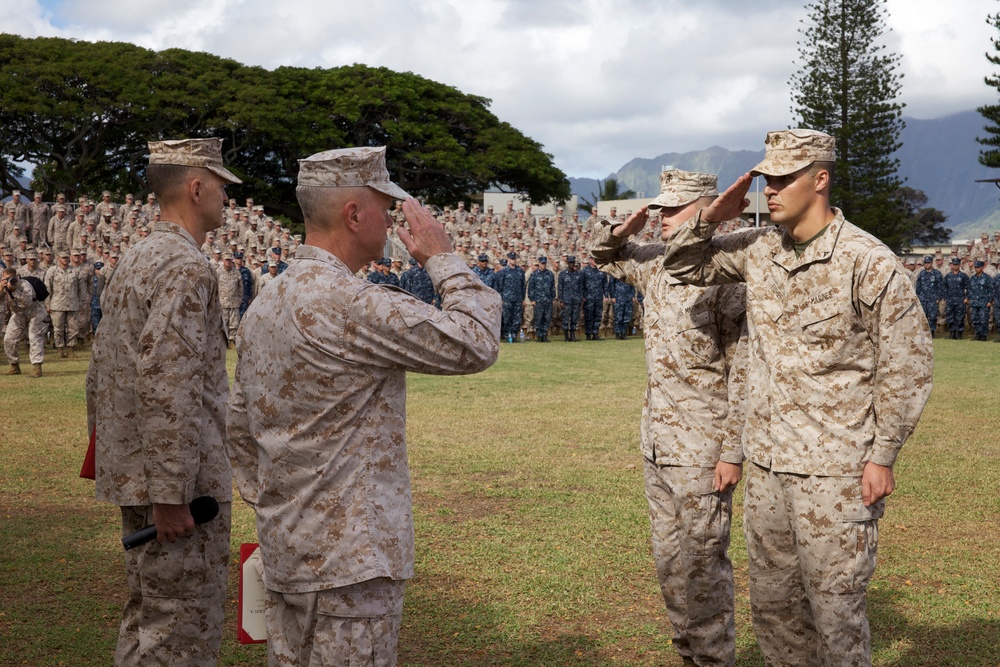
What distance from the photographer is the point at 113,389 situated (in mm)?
3178

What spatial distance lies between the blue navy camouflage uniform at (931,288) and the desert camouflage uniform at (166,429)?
2433cm

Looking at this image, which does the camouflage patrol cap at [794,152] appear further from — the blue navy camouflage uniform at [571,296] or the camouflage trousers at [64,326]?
the blue navy camouflage uniform at [571,296]

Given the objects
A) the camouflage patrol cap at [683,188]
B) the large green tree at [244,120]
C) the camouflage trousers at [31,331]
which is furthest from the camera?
the large green tree at [244,120]

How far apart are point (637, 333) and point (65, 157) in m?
24.9

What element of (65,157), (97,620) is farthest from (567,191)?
(97,620)

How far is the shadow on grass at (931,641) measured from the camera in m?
4.14

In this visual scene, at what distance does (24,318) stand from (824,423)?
14433 mm

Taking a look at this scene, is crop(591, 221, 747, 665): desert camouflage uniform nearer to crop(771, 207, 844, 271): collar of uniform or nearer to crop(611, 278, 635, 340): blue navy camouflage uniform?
crop(771, 207, 844, 271): collar of uniform

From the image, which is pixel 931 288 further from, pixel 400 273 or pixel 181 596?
pixel 181 596

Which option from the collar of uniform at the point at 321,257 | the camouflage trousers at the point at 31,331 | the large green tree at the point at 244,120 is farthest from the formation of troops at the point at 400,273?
the collar of uniform at the point at 321,257

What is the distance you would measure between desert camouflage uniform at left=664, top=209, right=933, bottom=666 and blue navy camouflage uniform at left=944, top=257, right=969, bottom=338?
910 inches

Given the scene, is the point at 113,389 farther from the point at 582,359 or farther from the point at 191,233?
the point at 582,359

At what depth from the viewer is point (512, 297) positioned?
23078 mm

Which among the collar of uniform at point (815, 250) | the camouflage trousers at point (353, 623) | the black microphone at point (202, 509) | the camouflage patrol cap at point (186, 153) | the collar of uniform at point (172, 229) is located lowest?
the camouflage trousers at point (353, 623)
